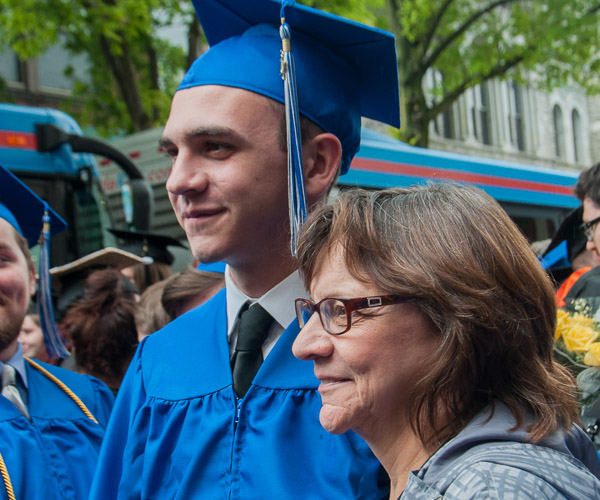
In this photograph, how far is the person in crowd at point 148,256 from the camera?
5.66 metres

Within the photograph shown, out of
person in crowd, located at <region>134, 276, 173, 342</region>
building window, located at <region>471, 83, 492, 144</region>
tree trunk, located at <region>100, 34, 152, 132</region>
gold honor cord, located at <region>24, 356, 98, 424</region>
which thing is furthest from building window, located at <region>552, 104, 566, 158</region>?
gold honor cord, located at <region>24, 356, 98, 424</region>

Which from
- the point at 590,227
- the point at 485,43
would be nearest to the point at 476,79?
the point at 485,43

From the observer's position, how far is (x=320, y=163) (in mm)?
1961

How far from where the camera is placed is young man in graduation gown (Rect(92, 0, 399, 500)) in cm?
167

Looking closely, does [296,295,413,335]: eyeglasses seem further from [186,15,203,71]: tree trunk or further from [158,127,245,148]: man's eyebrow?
[186,15,203,71]: tree trunk

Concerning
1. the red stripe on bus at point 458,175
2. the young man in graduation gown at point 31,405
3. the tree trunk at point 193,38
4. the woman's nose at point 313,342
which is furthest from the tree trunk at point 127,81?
the woman's nose at point 313,342

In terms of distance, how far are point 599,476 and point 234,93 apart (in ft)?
A: 3.97

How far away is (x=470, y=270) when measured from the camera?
138 cm

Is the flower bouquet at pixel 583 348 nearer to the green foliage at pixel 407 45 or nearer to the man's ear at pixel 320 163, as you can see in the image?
the man's ear at pixel 320 163

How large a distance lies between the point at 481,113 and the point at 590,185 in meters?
21.4

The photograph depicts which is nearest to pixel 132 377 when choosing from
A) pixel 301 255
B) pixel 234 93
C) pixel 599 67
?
pixel 301 255

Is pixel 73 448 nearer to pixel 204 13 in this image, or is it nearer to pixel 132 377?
pixel 132 377

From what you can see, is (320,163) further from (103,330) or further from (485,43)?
(485,43)

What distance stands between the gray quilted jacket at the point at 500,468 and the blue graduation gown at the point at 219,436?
0.36 metres
